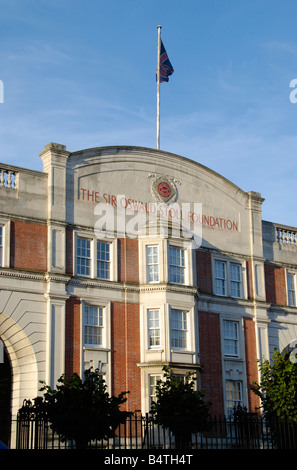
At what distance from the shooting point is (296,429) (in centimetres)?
2903

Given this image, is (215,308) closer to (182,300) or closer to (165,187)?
(182,300)

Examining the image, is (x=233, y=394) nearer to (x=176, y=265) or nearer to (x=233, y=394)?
(x=233, y=394)

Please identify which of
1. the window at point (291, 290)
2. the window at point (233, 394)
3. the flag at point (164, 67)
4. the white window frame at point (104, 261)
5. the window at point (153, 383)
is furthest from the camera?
the window at point (291, 290)

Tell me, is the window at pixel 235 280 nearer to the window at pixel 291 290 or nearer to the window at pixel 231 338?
the window at pixel 231 338

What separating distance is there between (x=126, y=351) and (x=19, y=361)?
4968 mm

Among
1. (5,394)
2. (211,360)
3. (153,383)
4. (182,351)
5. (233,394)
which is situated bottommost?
(5,394)

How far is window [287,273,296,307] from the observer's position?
1673 inches

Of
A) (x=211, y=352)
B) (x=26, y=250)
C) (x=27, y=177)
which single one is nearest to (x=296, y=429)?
(x=211, y=352)

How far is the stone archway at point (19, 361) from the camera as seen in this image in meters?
31.8

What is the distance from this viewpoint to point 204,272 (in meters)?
38.2

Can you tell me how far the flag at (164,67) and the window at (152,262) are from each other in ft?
33.7

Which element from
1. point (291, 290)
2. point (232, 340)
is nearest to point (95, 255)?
point (232, 340)

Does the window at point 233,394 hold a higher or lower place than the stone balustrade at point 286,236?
lower

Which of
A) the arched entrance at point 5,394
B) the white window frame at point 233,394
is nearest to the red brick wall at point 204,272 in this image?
the white window frame at point 233,394
